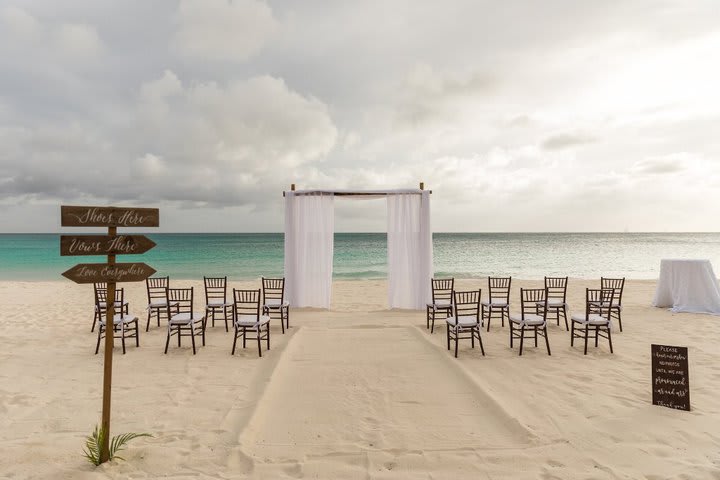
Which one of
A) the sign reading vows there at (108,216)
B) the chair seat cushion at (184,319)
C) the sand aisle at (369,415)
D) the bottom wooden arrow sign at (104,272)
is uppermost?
the sign reading vows there at (108,216)

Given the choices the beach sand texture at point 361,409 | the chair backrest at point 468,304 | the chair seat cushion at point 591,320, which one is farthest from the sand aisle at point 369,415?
the chair seat cushion at point 591,320

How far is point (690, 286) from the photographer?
29.7ft

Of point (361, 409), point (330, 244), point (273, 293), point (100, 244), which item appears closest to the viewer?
point (100, 244)

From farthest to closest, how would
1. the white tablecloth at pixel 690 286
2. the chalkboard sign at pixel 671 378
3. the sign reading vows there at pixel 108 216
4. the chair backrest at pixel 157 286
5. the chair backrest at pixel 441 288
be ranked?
the white tablecloth at pixel 690 286 → the chair backrest at pixel 441 288 → the chair backrest at pixel 157 286 → the chalkboard sign at pixel 671 378 → the sign reading vows there at pixel 108 216

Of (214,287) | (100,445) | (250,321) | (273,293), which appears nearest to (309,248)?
(273,293)

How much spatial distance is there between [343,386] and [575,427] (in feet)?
8.25

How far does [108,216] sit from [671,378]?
18.9 feet

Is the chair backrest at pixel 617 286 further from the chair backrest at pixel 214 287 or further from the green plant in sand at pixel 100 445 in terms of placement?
the green plant in sand at pixel 100 445

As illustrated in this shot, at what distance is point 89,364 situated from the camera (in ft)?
18.4

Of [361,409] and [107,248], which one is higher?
[107,248]

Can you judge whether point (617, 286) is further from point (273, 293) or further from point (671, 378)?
point (273, 293)

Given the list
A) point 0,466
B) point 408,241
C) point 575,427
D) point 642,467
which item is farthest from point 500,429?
point 408,241

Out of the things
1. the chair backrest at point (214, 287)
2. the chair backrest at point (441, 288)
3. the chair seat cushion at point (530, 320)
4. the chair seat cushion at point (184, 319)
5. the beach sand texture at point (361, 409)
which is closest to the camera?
the beach sand texture at point (361, 409)

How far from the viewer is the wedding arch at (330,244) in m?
9.55
